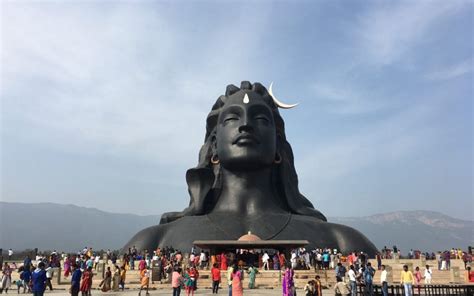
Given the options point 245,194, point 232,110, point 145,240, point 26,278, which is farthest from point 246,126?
point 26,278

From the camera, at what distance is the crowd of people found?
35.4 ft

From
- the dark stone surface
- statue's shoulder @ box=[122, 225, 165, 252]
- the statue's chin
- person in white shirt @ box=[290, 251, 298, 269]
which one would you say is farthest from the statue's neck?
person in white shirt @ box=[290, 251, 298, 269]

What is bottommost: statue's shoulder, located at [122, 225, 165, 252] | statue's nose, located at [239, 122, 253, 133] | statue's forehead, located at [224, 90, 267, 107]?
statue's shoulder, located at [122, 225, 165, 252]

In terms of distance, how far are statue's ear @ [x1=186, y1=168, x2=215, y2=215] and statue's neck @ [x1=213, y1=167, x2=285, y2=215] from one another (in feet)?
2.83

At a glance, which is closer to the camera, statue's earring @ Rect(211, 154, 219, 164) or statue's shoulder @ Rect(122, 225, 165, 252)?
statue's shoulder @ Rect(122, 225, 165, 252)

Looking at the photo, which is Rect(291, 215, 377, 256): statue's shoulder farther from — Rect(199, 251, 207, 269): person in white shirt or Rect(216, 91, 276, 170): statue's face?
Rect(199, 251, 207, 269): person in white shirt

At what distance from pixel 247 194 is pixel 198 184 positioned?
3.13 meters

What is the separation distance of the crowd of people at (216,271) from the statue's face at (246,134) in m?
5.90

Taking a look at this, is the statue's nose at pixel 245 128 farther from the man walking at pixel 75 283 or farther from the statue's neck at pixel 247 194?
the man walking at pixel 75 283

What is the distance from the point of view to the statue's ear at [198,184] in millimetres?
27797

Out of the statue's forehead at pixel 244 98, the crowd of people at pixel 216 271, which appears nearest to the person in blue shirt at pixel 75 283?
the crowd of people at pixel 216 271

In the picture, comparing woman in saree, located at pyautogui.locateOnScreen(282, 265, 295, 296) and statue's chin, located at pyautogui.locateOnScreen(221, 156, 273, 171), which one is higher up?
statue's chin, located at pyautogui.locateOnScreen(221, 156, 273, 171)

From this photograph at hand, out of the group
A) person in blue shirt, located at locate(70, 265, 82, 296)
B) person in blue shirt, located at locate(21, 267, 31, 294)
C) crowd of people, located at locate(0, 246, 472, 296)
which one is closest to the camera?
crowd of people, located at locate(0, 246, 472, 296)

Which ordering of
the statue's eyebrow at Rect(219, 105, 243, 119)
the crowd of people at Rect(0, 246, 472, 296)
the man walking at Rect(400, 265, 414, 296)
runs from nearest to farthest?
the crowd of people at Rect(0, 246, 472, 296)
the man walking at Rect(400, 265, 414, 296)
the statue's eyebrow at Rect(219, 105, 243, 119)
